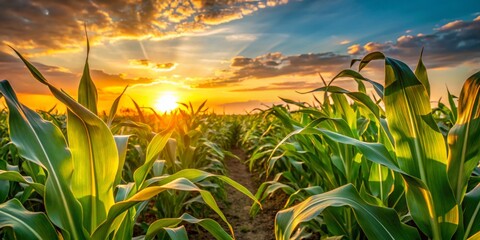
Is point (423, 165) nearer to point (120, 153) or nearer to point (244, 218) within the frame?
point (120, 153)

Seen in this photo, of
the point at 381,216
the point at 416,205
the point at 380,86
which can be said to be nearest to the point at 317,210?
the point at 381,216

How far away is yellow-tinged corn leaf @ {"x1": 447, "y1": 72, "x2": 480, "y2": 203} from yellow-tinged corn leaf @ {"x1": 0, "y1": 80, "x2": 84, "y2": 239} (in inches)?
52.8

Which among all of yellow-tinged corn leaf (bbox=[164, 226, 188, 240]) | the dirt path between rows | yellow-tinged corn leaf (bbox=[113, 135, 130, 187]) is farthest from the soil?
yellow-tinged corn leaf (bbox=[113, 135, 130, 187])

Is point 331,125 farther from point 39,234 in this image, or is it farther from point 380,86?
point 39,234

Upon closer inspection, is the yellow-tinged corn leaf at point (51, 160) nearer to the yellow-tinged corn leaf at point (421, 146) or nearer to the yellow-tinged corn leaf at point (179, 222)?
the yellow-tinged corn leaf at point (179, 222)

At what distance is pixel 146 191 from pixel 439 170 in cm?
99

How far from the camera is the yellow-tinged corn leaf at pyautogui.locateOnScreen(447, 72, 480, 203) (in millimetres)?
1112

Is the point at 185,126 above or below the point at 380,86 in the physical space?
below

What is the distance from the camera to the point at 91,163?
1194 millimetres

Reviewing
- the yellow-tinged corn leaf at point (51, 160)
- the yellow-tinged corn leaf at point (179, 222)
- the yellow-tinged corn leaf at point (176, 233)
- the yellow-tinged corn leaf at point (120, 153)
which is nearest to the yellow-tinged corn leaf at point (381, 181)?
the yellow-tinged corn leaf at point (179, 222)

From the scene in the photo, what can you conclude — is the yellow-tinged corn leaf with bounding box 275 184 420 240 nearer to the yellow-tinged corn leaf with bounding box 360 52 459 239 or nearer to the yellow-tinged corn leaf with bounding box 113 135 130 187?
the yellow-tinged corn leaf with bounding box 360 52 459 239

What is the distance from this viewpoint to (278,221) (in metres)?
1.11

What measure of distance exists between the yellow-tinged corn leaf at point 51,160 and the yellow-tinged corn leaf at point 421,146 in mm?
1161

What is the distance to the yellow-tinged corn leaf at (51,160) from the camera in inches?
46.2
